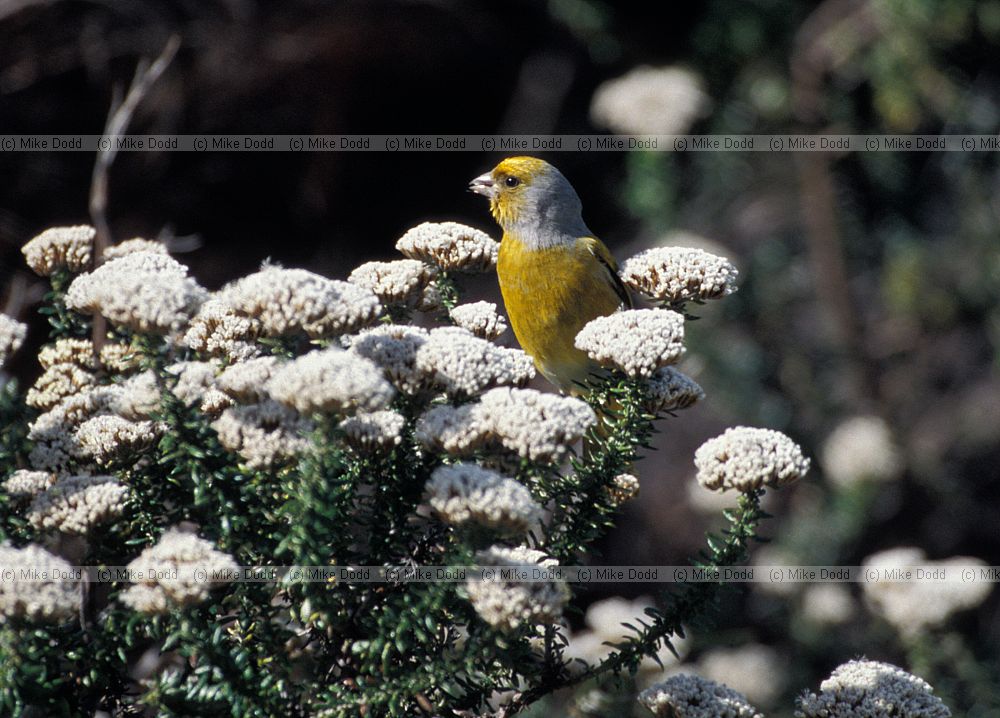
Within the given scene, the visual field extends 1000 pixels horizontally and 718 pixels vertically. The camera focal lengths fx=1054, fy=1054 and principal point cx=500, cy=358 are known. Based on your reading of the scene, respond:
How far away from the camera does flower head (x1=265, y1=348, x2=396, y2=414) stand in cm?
149

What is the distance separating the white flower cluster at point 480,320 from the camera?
213 centimetres

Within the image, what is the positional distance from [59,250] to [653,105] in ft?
11.3

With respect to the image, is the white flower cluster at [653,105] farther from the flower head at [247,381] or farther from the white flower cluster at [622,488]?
the flower head at [247,381]

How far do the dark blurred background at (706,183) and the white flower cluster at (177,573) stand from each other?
144 inches

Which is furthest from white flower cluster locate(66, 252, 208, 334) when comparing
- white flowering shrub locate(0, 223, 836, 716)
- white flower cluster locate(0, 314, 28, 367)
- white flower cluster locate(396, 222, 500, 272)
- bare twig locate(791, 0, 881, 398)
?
bare twig locate(791, 0, 881, 398)

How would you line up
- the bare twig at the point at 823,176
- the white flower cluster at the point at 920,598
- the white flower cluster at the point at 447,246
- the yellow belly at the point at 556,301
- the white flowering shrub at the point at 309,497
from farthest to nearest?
1. the bare twig at the point at 823,176
2. the yellow belly at the point at 556,301
3. the white flower cluster at the point at 920,598
4. the white flower cluster at the point at 447,246
5. the white flowering shrub at the point at 309,497

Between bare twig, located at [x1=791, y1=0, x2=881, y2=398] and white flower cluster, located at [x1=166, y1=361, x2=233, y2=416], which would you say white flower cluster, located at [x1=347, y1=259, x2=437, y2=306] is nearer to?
white flower cluster, located at [x1=166, y1=361, x2=233, y2=416]

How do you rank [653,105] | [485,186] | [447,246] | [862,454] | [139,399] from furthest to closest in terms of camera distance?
[862,454] → [653,105] → [485,186] → [447,246] → [139,399]

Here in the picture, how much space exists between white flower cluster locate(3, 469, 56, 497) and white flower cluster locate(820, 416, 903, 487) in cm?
423

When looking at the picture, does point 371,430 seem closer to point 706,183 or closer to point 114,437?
point 114,437

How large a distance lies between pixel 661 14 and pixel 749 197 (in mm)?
1148

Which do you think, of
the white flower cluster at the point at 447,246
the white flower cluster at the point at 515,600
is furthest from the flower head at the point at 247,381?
the white flower cluster at the point at 447,246

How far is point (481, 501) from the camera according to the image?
150cm

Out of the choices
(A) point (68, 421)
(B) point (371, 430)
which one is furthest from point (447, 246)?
(A) point (68, 421)
